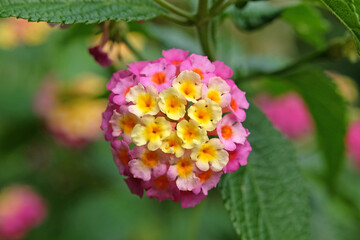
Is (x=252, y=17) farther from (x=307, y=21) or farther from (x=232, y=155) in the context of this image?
(x=232, y=155)

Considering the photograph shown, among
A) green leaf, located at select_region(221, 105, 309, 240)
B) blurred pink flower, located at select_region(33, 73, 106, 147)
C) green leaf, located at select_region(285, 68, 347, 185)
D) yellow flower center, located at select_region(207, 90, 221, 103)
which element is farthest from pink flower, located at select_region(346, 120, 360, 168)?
yellow flower center, located at select_region(207, 90, 221, 103)

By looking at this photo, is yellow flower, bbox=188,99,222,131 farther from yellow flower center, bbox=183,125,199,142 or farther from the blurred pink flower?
the blurred pink flower

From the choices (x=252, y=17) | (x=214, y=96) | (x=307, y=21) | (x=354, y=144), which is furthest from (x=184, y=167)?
(x=354, y=144)

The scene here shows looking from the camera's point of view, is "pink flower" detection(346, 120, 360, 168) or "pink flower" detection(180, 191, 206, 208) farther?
"pink flower" detection(346, 120, 360, 168)

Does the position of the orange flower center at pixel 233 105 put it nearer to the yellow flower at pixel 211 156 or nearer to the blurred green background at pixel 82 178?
the yellow flower at pixel 211 156

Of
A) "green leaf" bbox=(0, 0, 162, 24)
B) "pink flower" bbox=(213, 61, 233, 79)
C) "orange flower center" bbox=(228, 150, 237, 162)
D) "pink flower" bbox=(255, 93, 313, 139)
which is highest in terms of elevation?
"green leaf" bbox=(0, 0, 162, 24)

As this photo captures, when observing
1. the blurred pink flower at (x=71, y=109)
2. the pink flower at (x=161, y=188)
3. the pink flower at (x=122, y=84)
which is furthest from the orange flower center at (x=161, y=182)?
the blurred pink flower at (x=71, y=109)
